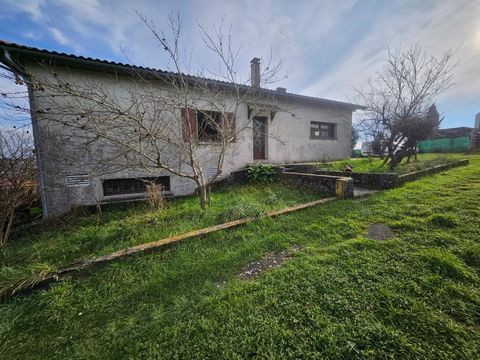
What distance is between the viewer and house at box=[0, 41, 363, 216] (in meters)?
4.88

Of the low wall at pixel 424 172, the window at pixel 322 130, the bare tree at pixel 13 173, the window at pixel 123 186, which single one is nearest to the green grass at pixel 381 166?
the low wall at pixel 424 172

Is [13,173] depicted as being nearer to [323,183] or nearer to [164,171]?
[164,171]

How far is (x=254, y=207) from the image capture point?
4.35 metres

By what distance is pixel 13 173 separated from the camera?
4074mm

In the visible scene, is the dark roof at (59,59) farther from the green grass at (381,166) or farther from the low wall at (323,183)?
the green grass at (381,166)

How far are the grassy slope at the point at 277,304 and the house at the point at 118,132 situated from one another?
9.91ft

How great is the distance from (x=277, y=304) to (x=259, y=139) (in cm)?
776

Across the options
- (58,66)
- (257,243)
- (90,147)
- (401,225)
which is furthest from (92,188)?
(401,225)

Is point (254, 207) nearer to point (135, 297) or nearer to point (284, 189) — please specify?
point (284, 189)

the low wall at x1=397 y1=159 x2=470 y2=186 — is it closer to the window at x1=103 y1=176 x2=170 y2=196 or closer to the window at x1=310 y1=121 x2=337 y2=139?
the window at x1=310 y1=121 x2=337 y2=139

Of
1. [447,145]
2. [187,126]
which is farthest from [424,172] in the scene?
[447,145]

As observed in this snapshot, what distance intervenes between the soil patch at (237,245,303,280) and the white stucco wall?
3.61 meters

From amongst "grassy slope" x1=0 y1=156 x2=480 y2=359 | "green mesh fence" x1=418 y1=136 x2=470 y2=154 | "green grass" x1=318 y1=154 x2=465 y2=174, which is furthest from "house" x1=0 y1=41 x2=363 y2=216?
"green mesh fence" x1=418 y1=136 x2=470 y2=154

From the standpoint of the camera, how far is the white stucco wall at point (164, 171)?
5.09 m
